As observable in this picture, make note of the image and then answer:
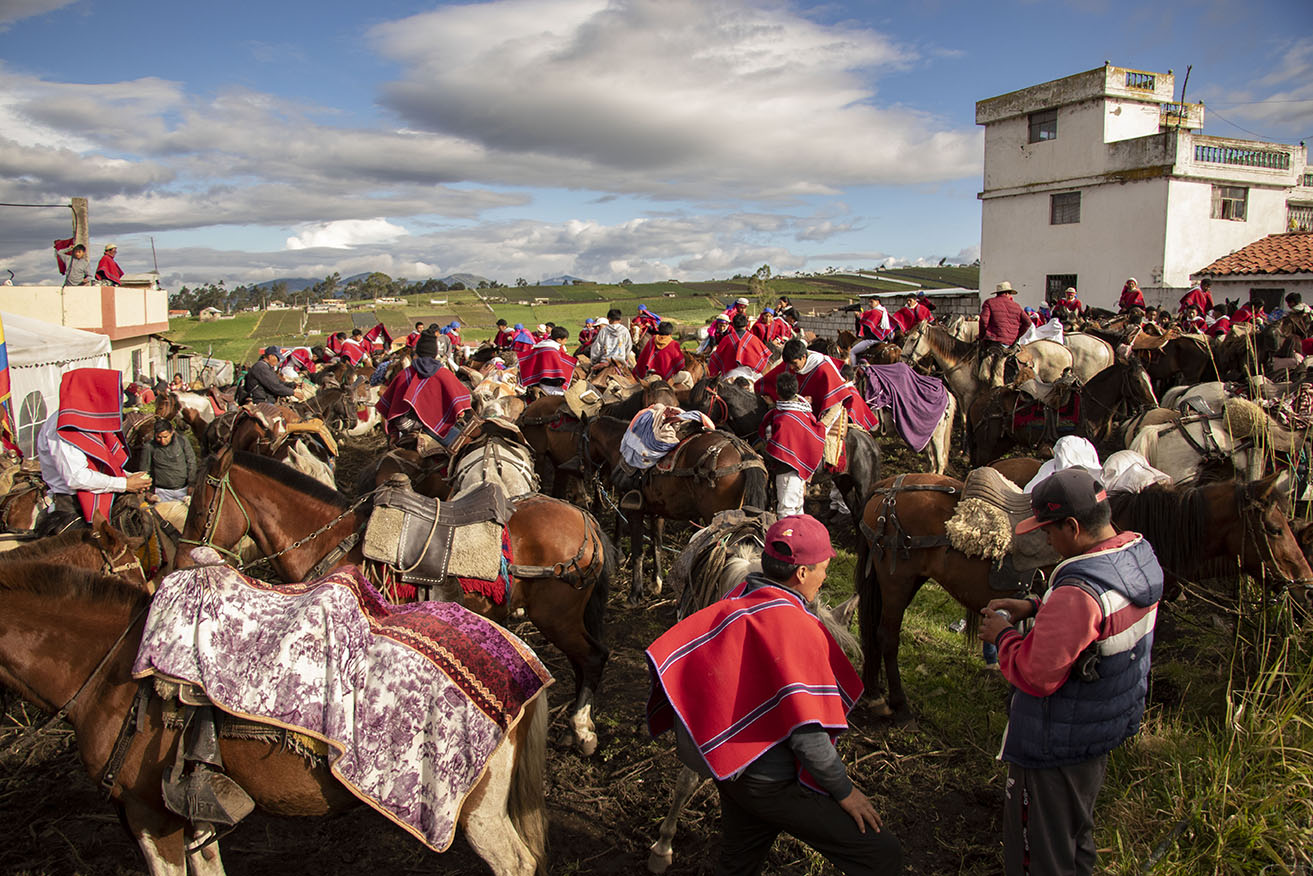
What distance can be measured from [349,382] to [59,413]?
13514 mm

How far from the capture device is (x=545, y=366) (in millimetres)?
12484

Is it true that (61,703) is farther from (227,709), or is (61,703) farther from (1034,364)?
(1034,364)

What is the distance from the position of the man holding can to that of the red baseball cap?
771 mm

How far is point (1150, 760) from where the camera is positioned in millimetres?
4242

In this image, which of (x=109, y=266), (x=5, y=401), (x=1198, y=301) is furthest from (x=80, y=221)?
(x=1198, y=301)

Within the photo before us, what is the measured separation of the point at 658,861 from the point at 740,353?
388 inches

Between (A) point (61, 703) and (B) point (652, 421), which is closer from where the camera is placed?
(A) point (61, 703)

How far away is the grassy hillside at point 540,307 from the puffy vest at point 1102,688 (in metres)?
38.5

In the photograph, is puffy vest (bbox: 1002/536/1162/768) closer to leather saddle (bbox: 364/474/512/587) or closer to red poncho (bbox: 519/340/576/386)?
leather saddle (bbox: 364/474/512/587)

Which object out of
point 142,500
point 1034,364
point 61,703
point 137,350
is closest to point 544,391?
point 142,500

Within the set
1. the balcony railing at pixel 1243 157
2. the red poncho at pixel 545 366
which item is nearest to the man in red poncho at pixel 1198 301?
the balcony railing at pixel 1243 157

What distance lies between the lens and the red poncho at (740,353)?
13.0 metres

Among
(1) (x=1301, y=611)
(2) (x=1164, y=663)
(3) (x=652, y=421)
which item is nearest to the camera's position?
(1) (x=1301, y=611)

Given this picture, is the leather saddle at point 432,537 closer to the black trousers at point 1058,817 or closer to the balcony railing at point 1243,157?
the black trousers at point 1058,817
